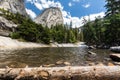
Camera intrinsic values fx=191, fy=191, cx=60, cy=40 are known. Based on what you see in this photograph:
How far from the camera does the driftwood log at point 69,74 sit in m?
7.33

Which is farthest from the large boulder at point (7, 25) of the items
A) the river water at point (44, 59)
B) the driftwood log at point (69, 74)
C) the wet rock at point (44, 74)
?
the wet rock at point (44, 74)

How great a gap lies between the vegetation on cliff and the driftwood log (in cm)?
4973

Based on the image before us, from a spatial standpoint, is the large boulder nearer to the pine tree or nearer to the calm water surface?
the pine tree

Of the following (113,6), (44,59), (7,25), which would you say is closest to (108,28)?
(113,6)

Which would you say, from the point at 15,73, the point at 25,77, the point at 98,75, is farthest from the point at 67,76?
the point at 15,73

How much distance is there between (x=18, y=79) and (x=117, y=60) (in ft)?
48.9

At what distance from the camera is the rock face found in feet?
500

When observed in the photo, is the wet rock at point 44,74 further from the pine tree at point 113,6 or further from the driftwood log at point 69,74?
the pine tree at point 113,6

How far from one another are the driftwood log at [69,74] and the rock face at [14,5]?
147 m

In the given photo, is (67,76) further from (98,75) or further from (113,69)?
(113,69)

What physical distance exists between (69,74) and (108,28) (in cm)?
5454

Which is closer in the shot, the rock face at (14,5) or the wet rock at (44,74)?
the wet rock at (44,74)

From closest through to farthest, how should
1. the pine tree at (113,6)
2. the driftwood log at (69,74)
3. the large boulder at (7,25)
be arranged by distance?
1. the driftwood log at (69,74)
2. the pine tree at (113,6)
3. the large boulder at (7,25)

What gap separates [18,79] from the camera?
7.75 metres
